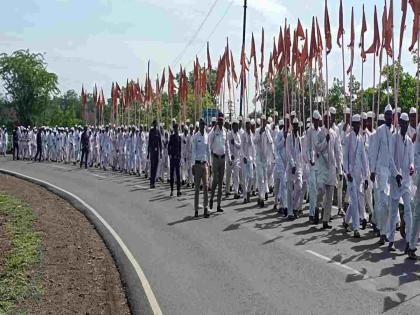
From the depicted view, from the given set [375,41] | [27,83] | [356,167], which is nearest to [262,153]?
[375,41]

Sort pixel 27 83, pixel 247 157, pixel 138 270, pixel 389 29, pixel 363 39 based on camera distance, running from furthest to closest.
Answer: pixel 27 83, pixel 247 157, pixel 363 39, pixel 389 29, pixel 138 270

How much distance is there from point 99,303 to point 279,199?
26.2ft

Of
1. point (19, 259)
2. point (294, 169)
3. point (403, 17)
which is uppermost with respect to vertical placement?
point (403, 17)

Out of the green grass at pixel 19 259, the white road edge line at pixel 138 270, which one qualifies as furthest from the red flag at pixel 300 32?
the green grass at pixel 19 259

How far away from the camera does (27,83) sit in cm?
7150

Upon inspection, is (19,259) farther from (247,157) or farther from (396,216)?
(247,157)

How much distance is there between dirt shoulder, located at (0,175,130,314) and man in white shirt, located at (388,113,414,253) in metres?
4.88

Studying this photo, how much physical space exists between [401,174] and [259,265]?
328cm

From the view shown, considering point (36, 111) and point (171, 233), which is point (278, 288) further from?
point (36, 111)

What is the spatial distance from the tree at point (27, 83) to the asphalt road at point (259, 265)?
190 feet

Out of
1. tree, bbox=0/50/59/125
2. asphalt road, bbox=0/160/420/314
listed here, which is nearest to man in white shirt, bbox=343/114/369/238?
asphalt road, bbox=0/160/420/314

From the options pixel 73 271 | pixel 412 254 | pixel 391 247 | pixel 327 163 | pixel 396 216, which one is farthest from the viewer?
pixel 327 163

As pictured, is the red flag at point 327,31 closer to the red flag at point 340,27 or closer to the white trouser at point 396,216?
the red flag at point 340,27

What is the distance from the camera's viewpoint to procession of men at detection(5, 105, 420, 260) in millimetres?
11477
